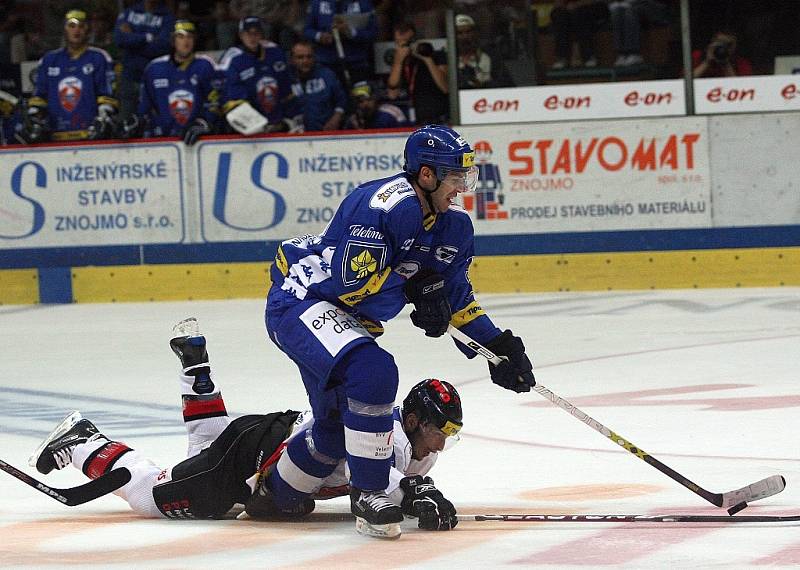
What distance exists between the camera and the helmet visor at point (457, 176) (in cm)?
468

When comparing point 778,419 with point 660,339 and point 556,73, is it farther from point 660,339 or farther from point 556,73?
point 556,73

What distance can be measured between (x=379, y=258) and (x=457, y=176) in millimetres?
390

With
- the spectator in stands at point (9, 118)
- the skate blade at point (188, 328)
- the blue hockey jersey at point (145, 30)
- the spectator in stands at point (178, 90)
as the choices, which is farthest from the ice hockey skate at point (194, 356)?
the spectator in stands at point (9, 118)

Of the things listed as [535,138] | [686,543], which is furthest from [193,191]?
[686,543]

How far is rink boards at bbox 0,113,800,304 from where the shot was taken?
11.5m

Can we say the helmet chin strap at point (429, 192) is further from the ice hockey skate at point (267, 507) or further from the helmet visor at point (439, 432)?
the ice hockey skate at point (267, 507)

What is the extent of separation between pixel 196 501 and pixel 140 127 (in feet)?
26.3

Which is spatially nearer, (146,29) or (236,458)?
(236,458)

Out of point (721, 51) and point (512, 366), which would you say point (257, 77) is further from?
point (512, 366)

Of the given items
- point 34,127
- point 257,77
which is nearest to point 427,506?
point 257,77

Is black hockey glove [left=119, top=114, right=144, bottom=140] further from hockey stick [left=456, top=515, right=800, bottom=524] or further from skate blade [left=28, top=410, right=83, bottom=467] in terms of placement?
hockey stick [left=456, top=515, right=800, bottom=524]

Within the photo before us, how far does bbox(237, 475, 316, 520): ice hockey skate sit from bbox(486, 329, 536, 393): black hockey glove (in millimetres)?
719

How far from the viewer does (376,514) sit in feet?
14.7

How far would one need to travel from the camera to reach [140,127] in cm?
1256
